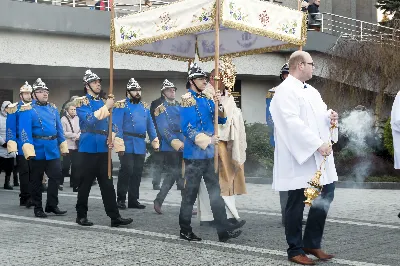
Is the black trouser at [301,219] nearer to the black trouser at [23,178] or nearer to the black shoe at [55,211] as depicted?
the black shoe at [55,211]

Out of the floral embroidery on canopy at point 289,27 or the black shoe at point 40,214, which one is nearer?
the floral embroidery on canopy at point 289,27

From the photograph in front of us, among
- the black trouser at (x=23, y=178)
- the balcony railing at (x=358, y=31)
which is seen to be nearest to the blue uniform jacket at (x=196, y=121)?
the black trouser at (x=23, y=178)

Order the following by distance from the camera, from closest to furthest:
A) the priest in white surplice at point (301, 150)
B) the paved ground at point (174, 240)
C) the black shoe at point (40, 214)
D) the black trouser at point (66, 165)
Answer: the priest in white surplice at point (301, 150)
the paved ground at point (174, 240)
the black shoe at point (40, 214)
the black trouser at point (66, 165)

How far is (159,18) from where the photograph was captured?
9.76m

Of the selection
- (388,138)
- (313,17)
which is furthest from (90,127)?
(313,17)

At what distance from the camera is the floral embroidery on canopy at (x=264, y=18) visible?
9.45 meters

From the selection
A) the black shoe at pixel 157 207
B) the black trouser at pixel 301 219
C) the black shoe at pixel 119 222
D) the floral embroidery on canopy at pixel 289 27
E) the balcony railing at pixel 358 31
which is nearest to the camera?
the black trouser at pixel 301 219

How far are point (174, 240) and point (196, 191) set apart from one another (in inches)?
22.4

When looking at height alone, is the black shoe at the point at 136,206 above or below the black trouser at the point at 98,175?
below

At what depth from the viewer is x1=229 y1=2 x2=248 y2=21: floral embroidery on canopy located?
8.89 metres

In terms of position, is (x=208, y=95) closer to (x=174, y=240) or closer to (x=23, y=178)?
(x=174, y=240)

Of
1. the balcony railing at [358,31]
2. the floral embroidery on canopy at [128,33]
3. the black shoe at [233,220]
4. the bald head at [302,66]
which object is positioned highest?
the balcony railing at [358,31]

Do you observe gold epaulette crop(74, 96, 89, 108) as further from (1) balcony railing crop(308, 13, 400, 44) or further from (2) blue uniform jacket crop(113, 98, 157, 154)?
(1) balcony railing crop(308, 13, 400, 44)

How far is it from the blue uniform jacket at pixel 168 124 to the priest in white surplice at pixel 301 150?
4355mm
